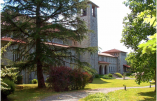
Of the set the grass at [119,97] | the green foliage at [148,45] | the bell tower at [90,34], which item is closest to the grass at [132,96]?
the grass at [119,97]

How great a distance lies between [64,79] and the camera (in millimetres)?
14539

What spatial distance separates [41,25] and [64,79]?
6.38 meters

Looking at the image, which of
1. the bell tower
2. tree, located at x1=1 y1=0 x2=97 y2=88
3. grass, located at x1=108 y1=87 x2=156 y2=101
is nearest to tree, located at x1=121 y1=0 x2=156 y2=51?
grass, located at x1=108 y1=87 x2=156 y2=101

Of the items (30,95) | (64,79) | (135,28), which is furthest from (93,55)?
(30,95)

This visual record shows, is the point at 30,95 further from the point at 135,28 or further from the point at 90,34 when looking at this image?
the point at 90,34

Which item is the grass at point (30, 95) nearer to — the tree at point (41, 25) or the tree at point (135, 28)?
the tree at point (41, 25)

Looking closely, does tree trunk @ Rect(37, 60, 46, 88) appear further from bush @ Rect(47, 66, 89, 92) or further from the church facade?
bush @ Rect(47, 66, 89, 92)

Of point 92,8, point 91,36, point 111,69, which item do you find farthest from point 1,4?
point 111,69

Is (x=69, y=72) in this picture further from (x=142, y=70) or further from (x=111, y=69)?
(x=111, y=69)

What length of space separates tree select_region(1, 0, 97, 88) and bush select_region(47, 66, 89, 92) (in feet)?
3.34

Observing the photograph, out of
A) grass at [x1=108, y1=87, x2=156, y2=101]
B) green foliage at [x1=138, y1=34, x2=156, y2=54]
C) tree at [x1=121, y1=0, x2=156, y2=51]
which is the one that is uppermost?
tree at [x1=121, y1=0, x2=156, y2=51]

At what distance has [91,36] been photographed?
40875 mm

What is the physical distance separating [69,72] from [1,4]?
951cm

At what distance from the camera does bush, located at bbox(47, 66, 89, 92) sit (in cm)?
1434
